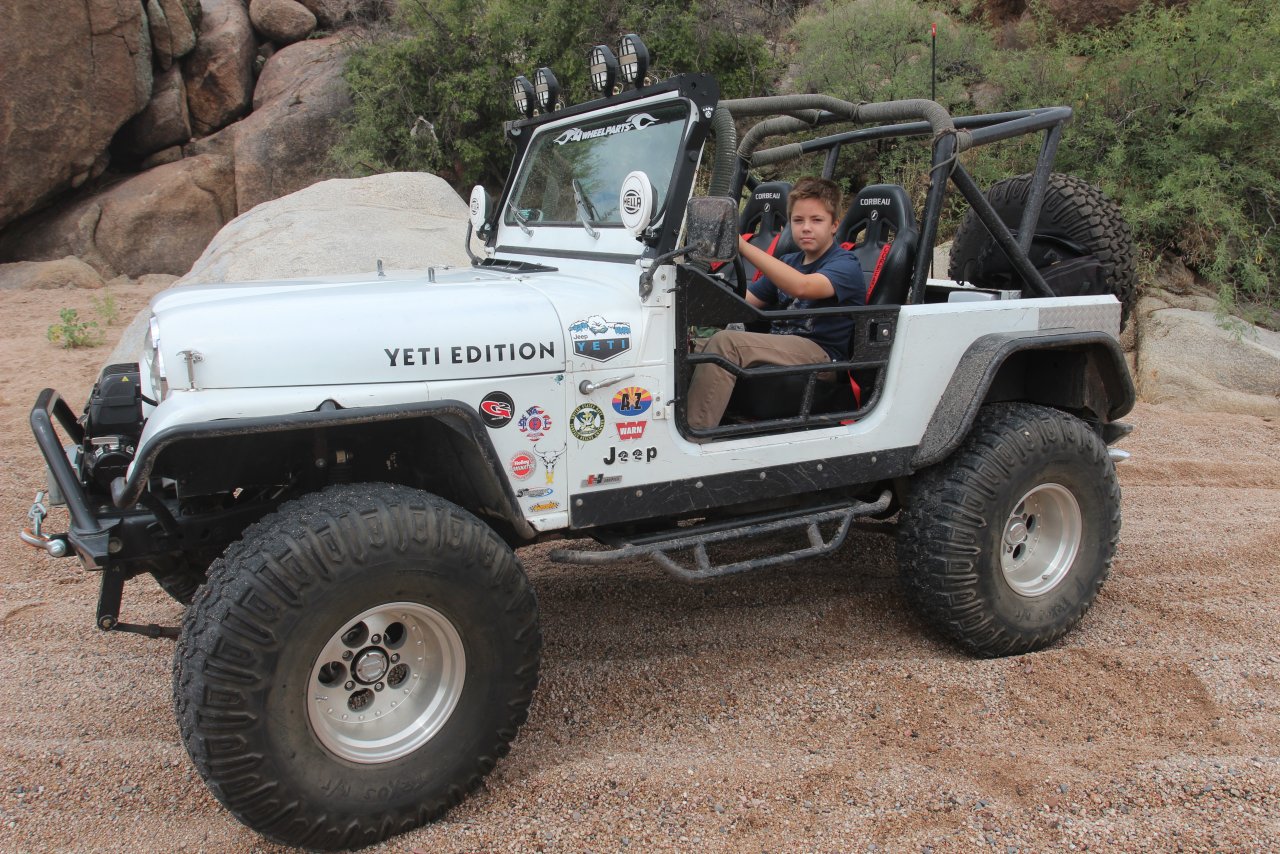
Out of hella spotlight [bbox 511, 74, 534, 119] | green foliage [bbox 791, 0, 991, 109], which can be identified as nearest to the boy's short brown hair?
hella spotlight [bbox 511, 74, 534, 119]

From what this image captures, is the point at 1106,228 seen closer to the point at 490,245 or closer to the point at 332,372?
the point at 490,245

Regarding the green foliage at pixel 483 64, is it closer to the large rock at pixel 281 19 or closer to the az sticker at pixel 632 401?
the large rock at pixel 281 19

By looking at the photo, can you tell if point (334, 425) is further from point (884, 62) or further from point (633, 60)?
point (884, 62)

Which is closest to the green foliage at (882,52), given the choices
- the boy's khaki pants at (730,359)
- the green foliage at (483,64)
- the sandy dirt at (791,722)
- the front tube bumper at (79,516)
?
the green foliage at (483,64)

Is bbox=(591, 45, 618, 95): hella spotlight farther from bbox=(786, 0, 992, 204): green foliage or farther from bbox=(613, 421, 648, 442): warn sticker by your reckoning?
bbox=(786, 0, 992, 204): green foliage

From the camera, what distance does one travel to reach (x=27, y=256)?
40.8 ft

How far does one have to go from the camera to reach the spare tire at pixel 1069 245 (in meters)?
4.23

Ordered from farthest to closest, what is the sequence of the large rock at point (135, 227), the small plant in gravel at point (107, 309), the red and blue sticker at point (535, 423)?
the large rock at point (135, 227)
the small plant in gravel at point (107, 309)
the red and blue sticker at point (535, 423)

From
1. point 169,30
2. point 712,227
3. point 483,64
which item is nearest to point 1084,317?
point 712,227

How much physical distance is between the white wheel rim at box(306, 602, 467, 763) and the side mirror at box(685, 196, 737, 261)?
133 cm

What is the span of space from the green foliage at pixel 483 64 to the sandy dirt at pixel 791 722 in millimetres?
7975

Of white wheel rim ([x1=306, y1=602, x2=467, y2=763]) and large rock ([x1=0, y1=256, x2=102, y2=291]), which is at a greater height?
white wheel rim ([x1=306, y1=602, x2=467, y2=763])

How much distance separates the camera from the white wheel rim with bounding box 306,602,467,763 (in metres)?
2.67

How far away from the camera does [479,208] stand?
4.21m
